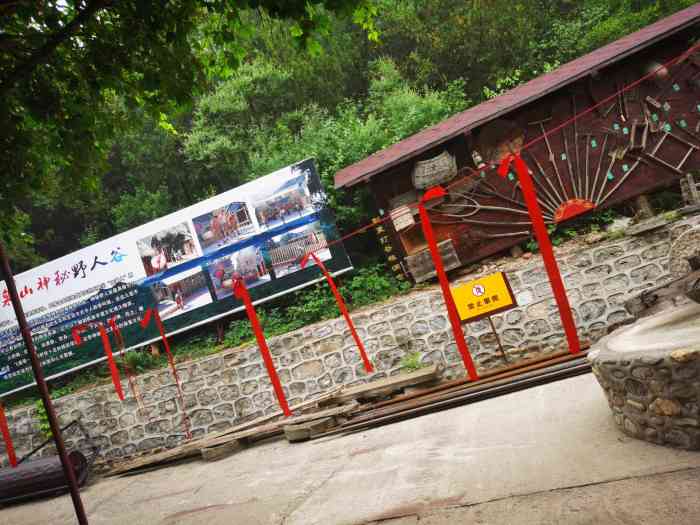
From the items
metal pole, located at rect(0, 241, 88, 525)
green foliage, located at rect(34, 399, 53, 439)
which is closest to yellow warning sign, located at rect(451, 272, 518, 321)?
metal pole, located at rect(0, 241, 88, 525)

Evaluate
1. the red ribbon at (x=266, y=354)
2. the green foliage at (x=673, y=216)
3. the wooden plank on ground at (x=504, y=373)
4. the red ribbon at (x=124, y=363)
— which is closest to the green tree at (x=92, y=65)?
the red ribbon at (x=266, y=354)

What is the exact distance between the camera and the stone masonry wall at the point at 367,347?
8.80 m

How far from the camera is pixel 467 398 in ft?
21.4

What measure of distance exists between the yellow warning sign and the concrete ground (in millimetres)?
1218

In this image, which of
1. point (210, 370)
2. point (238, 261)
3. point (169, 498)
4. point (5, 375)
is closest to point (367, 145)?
point (238, 261)

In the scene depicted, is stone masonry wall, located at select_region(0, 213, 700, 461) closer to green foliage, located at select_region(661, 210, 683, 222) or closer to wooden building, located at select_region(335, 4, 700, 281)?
green foliage, located at select_region(661, 210, 683, 222)

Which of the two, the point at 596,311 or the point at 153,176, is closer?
the point at 596,311

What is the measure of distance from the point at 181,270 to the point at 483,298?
721cm

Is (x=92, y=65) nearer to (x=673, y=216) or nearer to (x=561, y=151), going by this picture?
(x=561, y=151)

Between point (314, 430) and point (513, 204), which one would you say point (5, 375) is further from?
point (513, 204)

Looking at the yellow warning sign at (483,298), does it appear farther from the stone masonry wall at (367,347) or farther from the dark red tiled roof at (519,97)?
the dark red tiled roof at (519,97)

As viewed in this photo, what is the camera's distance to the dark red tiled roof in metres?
9.14

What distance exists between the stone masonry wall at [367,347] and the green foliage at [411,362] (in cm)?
9

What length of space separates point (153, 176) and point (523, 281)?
13186mm
